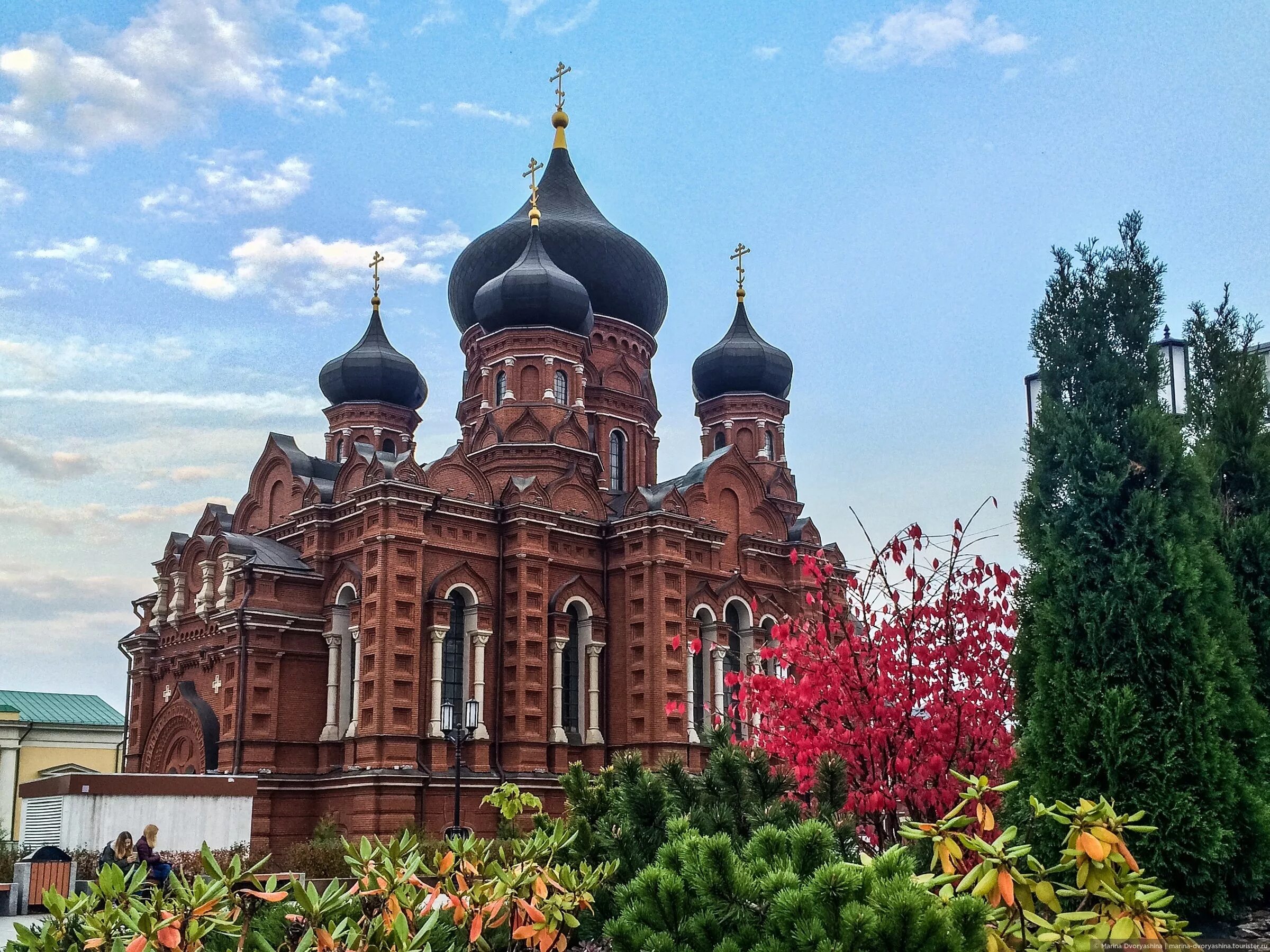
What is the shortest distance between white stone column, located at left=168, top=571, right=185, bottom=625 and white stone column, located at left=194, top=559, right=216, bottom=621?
0.58 meters

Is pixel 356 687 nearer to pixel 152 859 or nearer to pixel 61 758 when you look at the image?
pixel 152 859

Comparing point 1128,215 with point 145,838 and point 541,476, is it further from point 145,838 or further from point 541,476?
point 541,476

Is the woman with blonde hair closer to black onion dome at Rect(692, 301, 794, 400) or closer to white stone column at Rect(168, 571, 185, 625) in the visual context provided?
white stone column at Rect(168, 571, 185, 625)

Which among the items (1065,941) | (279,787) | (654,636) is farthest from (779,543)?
(1065,941)

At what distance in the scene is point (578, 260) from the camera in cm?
3009

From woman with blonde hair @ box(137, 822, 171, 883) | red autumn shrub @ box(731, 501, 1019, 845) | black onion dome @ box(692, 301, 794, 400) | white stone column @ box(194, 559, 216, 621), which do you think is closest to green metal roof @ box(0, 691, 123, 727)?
white stone column @ box(194, 559, 216, 621)

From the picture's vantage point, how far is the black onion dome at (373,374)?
3209 cm

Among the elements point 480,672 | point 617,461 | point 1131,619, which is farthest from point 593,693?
point 1131,619

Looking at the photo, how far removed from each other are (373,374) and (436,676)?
12.1 m

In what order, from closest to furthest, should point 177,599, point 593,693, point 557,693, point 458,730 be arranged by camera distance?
point 458,730 < point 557,693 < point 593,693 < point 177,599

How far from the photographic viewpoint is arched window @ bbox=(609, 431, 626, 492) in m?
29.7

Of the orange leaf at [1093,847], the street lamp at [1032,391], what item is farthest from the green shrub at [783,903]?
the street lamp at [1032,391]

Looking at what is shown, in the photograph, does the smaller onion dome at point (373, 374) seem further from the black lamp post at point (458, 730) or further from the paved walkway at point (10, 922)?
the paved walkway at point (10, 922)

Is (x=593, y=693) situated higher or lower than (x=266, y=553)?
lower
